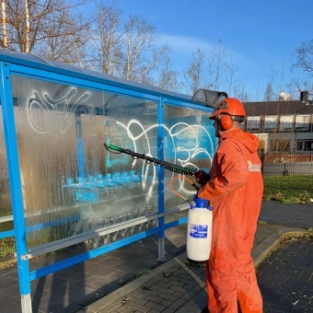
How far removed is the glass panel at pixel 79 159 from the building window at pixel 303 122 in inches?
1576

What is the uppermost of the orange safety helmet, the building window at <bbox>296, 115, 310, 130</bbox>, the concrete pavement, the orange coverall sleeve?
the orange safety helmet

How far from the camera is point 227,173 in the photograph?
2277mm

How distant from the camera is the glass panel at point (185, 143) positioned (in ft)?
15.1

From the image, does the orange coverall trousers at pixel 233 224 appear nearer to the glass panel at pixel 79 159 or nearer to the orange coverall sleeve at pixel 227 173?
the orange coverall sleeve at pixel 227 173

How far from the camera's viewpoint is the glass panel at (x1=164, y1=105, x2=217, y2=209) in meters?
4.59

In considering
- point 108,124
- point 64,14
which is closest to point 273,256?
point 108,124

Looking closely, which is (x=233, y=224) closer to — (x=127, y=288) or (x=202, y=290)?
(x=202, y=290)

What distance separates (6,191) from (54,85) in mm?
2607

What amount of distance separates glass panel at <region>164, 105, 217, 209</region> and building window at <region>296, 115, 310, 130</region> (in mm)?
38075

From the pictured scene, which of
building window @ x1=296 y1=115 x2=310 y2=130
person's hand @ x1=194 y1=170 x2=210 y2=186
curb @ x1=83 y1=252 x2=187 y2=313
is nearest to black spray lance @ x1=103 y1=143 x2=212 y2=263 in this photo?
person's hand @ x1=194 y1=170 x2=210 y2=186

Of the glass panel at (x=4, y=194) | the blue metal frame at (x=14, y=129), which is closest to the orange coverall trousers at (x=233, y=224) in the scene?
the blue metal frame at (x=14, y=129)

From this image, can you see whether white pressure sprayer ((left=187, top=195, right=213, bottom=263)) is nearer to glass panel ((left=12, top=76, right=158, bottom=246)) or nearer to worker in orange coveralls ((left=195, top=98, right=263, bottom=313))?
worker in orange coveralls ((left=195, top=98, right=263, bottom=313))

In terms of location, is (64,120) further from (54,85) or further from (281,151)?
(281,151)

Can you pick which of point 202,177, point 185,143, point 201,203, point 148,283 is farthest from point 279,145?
point 201,203
